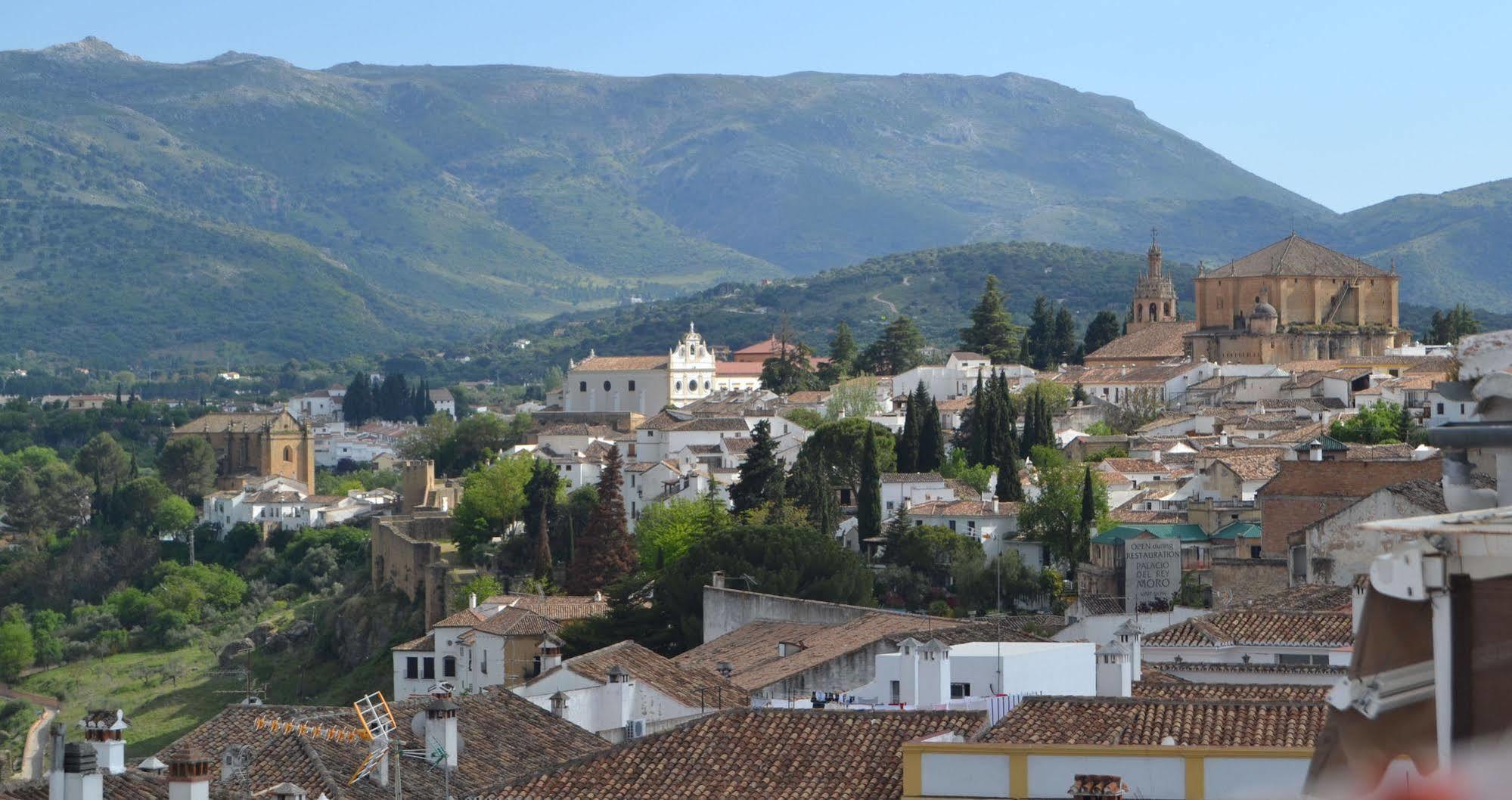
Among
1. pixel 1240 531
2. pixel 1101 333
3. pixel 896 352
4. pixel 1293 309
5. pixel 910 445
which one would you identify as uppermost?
pixel 1293 309

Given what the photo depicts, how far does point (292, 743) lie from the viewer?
19.4 metres

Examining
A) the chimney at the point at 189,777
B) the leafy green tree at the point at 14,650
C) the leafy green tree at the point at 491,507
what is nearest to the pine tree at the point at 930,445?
the leafy green tree at the point at 491,507

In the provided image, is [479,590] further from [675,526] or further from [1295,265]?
[1295,265]

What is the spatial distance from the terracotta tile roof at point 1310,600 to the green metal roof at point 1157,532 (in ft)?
32.8

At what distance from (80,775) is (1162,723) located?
673 cm

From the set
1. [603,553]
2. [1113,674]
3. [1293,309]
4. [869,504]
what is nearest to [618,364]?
[1293,309]

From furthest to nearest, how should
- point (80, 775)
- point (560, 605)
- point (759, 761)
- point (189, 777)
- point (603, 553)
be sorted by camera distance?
point (603, 553) < point (560, 605) < point (189, 777) < point (759, 761) < point (80, 775)

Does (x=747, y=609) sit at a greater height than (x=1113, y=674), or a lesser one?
lesser

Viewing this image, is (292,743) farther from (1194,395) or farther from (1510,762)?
(1194,395)

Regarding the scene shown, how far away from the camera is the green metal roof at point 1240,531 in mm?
40031

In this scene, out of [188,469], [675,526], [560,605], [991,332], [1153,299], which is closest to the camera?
[560,605]

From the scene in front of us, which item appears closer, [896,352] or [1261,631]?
[1261,631]

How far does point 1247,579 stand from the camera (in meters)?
36.6

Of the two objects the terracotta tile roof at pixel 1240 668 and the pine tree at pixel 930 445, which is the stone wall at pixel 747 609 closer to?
the terracotta tile roof at pixel 1240 668
